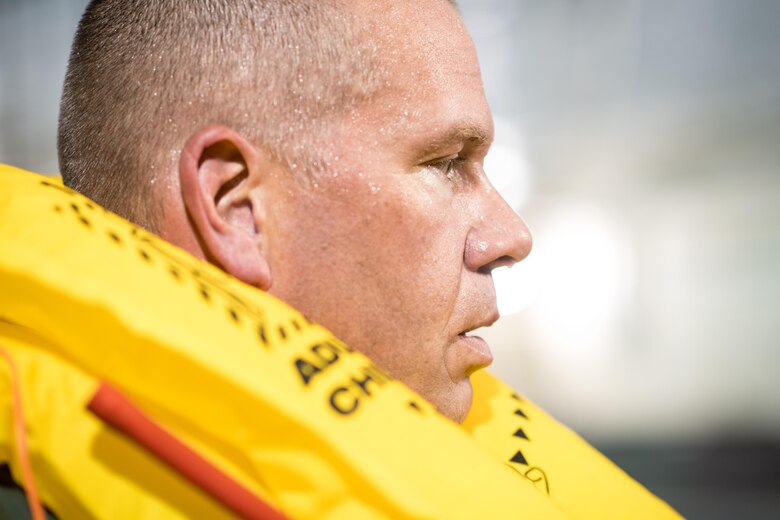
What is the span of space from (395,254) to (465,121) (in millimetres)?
164

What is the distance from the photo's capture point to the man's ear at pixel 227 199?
776 mm

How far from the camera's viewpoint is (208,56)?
2.67ft

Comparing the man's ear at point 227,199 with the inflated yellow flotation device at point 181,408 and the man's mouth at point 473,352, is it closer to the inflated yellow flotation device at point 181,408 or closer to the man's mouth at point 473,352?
the inflated yellow flotation device at point 181,408

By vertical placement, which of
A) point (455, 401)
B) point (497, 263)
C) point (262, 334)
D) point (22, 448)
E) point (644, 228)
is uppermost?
point (644, 228)

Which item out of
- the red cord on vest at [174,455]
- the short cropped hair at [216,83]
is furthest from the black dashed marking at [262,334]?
the short cropped hair at [216,83]

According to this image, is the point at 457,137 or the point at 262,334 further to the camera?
the point at 457,137

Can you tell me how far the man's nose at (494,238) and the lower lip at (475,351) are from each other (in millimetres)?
77

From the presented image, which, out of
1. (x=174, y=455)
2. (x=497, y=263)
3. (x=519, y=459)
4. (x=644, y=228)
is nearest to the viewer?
(x=174, y=455)

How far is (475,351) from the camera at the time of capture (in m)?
0.89

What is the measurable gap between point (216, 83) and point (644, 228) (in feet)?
13.6

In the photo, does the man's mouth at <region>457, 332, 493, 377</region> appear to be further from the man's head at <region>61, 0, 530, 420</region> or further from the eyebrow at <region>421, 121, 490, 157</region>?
the eyebrow at <region>421, 121, 490, 157</region>

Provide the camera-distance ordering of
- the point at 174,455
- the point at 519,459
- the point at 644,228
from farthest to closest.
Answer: the point at 644,228, the point at 519,459, the point at 174,455

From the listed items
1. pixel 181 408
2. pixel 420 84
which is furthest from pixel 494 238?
pixel 181 408

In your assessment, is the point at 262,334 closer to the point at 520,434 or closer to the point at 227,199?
the point at 227,199
